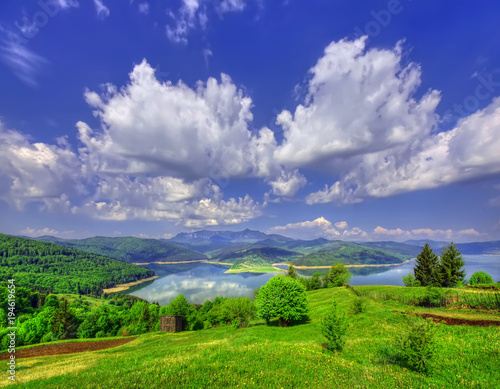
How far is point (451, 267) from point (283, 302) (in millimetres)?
55295

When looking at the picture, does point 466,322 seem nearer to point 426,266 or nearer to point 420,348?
point 420,348

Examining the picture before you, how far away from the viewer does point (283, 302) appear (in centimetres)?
3769

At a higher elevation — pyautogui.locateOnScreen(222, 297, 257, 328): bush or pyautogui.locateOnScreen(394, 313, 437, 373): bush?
pyautogui.locateOnScreen(394, 313, 437, 373): bush

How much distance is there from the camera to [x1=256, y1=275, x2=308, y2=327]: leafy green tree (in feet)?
122

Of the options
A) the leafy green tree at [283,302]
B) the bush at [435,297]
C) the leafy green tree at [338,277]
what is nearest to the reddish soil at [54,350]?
the leafy green tree at [283,302]

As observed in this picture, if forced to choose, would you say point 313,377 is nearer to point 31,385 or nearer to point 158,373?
point 158,373

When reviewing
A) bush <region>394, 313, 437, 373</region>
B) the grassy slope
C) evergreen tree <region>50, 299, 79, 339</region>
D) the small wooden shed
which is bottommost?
evergreen tree <region>50, 299, 79, 339</region>

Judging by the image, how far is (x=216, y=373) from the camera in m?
11.4

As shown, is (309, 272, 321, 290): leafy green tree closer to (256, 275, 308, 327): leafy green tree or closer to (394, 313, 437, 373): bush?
(256, 275, 308, 327): leafy green tree

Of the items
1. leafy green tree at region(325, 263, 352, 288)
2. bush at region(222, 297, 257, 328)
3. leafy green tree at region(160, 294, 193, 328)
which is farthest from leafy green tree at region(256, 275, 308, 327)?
leafy green tree at region(325, 263, 352, 288)

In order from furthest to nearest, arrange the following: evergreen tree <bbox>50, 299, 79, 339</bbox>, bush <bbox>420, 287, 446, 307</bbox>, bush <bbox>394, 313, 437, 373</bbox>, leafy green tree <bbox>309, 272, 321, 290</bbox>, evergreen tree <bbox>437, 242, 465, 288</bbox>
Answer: leafy green tree <bbox>309, 272, 321, 290</bbox>, evergreen tree <bbox>50, 299, 79, 339</bbox>, evergreen tree <bbox>437, 242, 465, 288</bbox>, bush <bbox>420, 287, 446, 307</bbox>, bush <bbox>394, 313, 437, 373</bbox>

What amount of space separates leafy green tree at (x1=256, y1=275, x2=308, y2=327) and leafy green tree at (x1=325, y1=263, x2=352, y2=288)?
61.5m

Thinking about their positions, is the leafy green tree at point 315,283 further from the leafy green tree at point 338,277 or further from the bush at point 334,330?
the bush at point 334,330

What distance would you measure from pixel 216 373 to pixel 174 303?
257 ft
